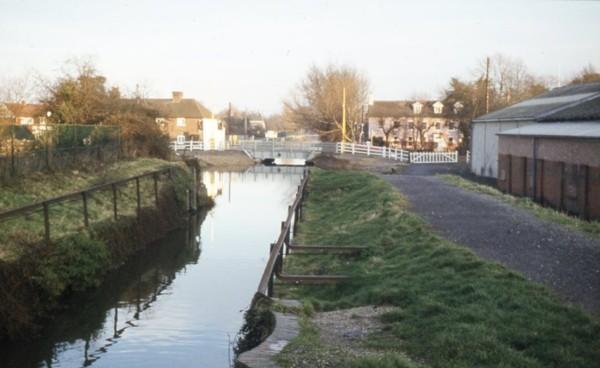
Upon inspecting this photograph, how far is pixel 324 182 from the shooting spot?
112 ft

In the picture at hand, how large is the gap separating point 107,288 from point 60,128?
33.5 ft

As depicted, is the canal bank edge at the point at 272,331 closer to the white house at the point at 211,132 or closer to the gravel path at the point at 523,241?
the gravel path at the point at 523,241

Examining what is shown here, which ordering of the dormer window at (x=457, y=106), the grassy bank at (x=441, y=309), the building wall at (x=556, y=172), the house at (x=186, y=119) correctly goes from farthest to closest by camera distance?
1. the house at (x=186, y=119)
2. the dormer window at (x=457, y=106)
3. the building wall at (x=556, y=172)
4. the grassy bank at (x=441, y=309)

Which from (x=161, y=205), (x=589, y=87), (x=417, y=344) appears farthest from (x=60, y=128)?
(x=589, y=87)

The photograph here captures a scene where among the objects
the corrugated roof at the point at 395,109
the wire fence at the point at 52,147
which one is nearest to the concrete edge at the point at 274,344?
the wire fence at the point at 52,147

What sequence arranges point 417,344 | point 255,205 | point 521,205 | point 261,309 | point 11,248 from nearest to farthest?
point 417,344, point 261,309, point 11,248, point 521,205, point 255,205

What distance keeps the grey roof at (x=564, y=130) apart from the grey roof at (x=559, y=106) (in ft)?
1.88

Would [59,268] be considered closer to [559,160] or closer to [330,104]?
[559,160]

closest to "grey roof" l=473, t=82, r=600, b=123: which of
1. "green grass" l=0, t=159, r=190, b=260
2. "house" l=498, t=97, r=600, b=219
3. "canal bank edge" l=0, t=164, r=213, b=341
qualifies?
"house" l=498, t=97, r=600, b=219

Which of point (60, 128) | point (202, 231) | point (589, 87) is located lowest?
point (202, 231)

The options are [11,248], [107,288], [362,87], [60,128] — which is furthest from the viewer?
[362,87]

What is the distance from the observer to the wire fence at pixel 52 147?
A: 62.3 feet

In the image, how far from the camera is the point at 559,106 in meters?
31.5

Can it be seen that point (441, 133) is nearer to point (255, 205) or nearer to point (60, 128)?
point (255, 205)
